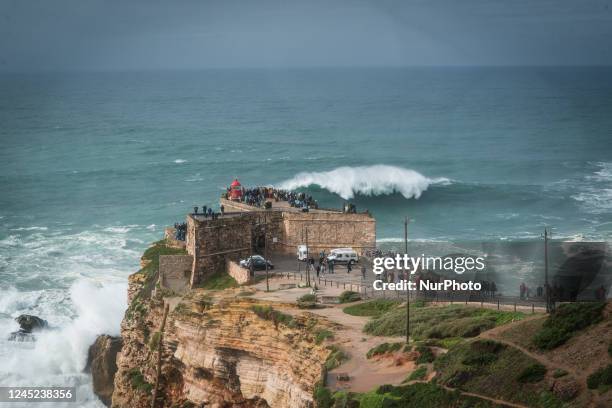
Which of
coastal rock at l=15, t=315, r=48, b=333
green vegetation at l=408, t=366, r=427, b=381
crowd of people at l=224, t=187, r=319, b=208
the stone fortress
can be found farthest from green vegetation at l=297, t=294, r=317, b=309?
coastal rock at l=15, t=315, r=48, b=333

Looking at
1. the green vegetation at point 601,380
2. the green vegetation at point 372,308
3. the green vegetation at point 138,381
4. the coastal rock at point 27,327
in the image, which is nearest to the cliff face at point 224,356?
the green vegetation at point 138,381

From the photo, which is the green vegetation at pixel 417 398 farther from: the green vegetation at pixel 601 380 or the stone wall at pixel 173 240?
the stone wall at pixel 173 240

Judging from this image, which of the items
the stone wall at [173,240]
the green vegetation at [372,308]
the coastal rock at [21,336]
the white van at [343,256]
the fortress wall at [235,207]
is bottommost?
the coastal rock at [21,336]

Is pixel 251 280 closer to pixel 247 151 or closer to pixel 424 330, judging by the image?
pixel 424 330

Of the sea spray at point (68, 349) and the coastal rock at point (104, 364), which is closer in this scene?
the coastal rock at point (104, 364)

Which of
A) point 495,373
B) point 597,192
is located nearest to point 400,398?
point 495,373

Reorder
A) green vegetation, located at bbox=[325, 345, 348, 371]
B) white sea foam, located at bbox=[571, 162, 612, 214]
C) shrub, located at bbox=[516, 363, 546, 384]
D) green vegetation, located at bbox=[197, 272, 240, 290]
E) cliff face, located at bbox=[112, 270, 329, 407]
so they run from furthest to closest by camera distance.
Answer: white sea foam, located at bbox=[571, 162, 612, 214], green vegetation, located at bbox=[197, 272, 240, 290], cliff face, located at bbox=[112, 270, 329, 407], green vegetation, located at bbox=[325, 345, 348, 371], shrub, located at bbox=[516, 363, 546, 384]

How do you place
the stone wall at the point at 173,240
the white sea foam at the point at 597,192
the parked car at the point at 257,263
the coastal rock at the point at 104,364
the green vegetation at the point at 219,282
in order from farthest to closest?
1. the white sea foam at the point at 597,192
2. the stone wall at the point at 173,240
3. the coastal rock at the point at 104,364
4. the parked car at the point at 257,263
5. the green vegetation at the point at 219,282

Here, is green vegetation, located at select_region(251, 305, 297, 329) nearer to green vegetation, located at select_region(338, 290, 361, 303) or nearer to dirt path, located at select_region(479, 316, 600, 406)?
green vegetation, located at select_region(338, 290, 361, 303)
